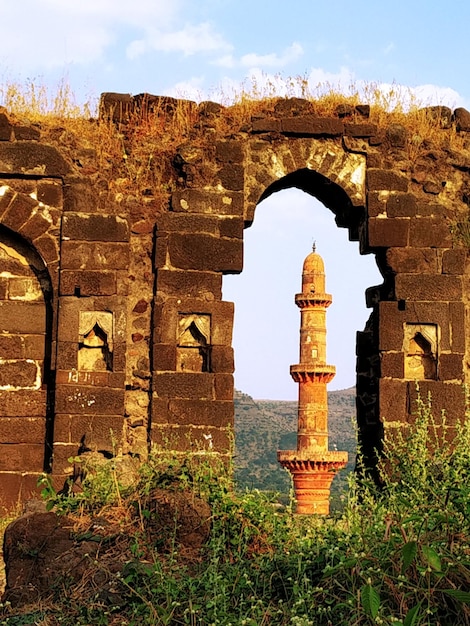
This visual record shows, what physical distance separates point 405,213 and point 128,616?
5879mm

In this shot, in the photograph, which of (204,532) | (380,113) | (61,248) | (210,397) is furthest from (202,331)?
(204,532)

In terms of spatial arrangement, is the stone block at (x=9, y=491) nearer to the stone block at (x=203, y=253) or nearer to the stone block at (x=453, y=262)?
the stone block at (x=203, y=253)

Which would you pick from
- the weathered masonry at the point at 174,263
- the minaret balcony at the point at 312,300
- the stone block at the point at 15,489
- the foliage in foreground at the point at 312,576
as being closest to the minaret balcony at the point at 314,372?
the minaret balcony at the point at 312,300

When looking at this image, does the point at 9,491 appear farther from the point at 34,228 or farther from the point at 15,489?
the point at 34,228

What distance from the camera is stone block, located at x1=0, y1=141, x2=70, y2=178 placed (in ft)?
30.0

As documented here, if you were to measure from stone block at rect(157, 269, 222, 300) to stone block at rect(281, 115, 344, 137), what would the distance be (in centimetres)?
172

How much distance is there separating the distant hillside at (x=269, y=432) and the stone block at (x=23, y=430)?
32.9m

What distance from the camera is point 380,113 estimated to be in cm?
989

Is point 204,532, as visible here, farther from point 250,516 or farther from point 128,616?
point 128,616

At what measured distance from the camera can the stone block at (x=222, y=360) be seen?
29.6 feet

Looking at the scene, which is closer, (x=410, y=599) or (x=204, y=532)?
(x=410, y=599)

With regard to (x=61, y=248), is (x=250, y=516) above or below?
below

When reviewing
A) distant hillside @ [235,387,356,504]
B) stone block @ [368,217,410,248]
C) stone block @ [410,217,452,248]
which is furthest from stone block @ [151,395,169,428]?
distant hillside @ [235,387,356,504]

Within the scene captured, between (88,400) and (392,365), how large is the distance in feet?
9.62
